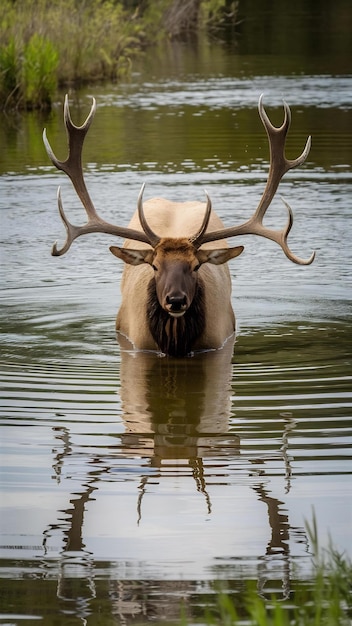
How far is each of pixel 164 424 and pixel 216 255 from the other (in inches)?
65.4

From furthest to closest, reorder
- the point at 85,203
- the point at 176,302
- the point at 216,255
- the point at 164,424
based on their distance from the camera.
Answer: the point at 85,203
the point at 216,255
the point at 176,302
the point at 164,424

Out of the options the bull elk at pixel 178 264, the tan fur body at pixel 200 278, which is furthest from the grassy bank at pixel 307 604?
the tan fur body at pixel 200 278

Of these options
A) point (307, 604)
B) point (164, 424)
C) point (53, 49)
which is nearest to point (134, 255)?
point (164, 424)

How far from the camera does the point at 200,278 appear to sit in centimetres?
888

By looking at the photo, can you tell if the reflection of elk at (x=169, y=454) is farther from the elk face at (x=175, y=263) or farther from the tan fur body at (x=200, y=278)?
the elk face at (x=175, y=263)

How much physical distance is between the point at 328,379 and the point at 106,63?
2203 cm

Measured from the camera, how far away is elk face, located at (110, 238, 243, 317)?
8195mm

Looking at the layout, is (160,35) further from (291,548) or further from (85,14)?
(291,548)

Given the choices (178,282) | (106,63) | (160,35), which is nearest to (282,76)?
(106,63)

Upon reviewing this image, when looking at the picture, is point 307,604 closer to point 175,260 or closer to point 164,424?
point 164,424

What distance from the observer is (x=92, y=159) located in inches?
707

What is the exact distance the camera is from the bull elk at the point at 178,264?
8.37m

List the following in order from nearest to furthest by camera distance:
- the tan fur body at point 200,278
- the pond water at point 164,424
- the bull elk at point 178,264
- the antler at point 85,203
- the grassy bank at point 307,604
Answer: the grassy bank at point 307,604 < the pond water at point 164,424 < the bull elk at point 178,264 < the antler at point 85,203 < the tan fur body at point 200,278

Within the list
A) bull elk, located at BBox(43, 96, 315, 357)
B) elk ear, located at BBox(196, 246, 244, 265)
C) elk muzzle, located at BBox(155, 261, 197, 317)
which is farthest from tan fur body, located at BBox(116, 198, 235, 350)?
elk muzzle, located at BBox(155, 261, 197, 317)
